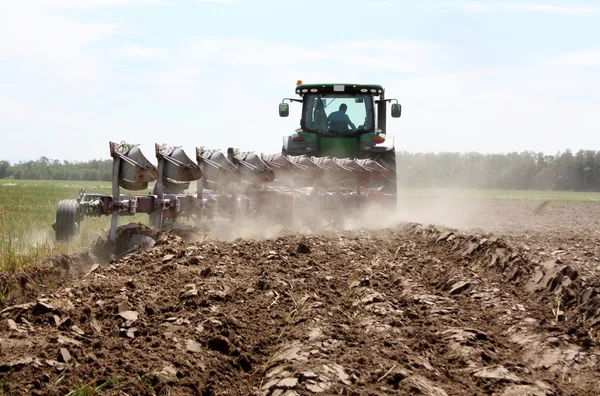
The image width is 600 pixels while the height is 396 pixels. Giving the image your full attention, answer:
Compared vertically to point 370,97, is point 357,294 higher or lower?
lower

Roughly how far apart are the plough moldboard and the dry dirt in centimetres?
126

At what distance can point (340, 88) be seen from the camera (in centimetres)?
1336

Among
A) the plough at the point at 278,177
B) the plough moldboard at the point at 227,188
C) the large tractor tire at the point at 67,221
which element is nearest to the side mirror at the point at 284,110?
the plough at the point at 278,177

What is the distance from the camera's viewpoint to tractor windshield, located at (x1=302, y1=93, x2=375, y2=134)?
1363 cm

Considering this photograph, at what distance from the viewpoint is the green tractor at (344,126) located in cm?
1338

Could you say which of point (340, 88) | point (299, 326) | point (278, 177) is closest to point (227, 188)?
point (278, 177)

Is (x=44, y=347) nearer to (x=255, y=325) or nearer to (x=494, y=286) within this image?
(x=255, y=325)

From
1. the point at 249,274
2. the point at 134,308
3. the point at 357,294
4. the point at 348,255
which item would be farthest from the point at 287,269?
the point at 134,308

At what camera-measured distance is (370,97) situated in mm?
13539

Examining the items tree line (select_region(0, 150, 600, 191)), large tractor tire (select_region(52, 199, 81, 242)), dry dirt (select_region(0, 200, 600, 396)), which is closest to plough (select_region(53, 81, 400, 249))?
large tractor tire (select_region(52, 199, 81, 242))

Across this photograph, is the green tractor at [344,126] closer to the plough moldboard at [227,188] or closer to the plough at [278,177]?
the plough at [278,177]

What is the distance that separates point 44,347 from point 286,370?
3.72 feet

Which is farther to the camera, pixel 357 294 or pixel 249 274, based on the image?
pixel 249 274

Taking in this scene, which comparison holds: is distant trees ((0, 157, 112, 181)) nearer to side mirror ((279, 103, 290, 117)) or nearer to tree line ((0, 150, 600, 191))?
tree line ((0, 150, 600, 191))
